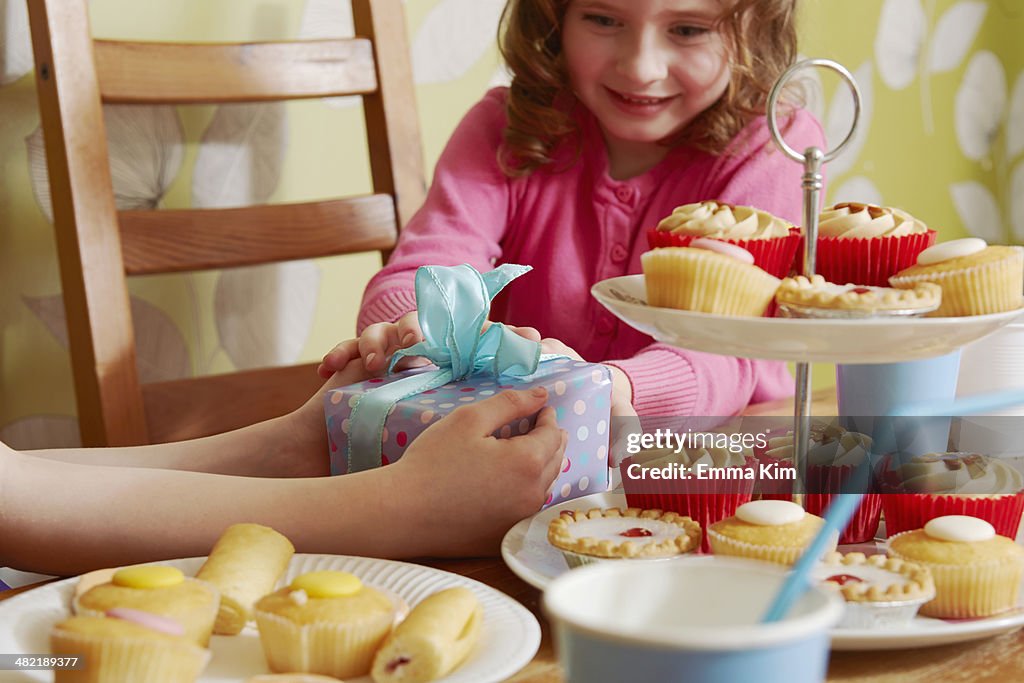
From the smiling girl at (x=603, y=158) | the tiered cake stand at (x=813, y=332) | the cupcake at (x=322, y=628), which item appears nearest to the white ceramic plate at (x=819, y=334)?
the tiered cake stand at (x=813, y=332)

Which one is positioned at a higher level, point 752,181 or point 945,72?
point 945,72

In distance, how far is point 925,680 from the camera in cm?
50

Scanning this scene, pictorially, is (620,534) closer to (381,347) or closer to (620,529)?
(620,529)

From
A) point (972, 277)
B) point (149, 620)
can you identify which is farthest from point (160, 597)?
point (972, 277)

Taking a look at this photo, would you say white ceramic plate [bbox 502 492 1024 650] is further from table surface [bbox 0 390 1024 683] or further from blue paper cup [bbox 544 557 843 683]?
blue paper cup [bbox 544 557 843 683]

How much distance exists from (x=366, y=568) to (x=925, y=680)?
28cm

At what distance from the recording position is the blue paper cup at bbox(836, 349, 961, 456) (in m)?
0.79

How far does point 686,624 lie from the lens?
36cm

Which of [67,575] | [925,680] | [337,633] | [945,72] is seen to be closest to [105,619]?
[337,633]

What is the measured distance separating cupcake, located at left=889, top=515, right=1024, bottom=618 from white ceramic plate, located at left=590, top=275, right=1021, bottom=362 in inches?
3.8

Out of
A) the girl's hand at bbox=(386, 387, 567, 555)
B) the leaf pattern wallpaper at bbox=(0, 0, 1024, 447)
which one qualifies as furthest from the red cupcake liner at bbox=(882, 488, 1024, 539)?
the leaf pattern wallpaper at bbox=(0, 0, 1024, 447)

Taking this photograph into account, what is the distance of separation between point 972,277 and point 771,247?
0.11 m

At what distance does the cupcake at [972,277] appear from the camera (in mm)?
579

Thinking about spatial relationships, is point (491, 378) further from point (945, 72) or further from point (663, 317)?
point (945, 72)
